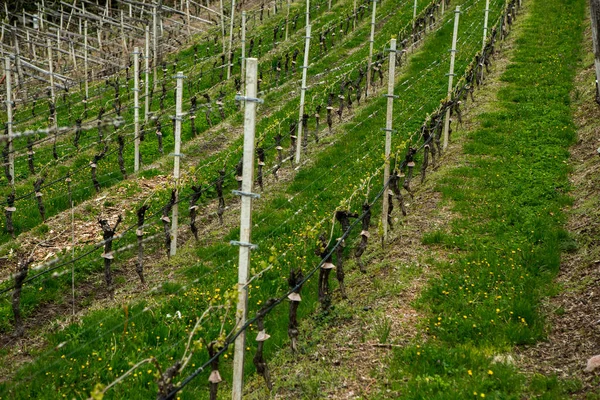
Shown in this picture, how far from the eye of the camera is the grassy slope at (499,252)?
5793mm

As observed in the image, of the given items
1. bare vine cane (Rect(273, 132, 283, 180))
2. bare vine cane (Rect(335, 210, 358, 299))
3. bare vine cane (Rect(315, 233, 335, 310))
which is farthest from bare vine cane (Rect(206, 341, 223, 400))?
bare vine cane (Rect(273, 132, 283, 180))

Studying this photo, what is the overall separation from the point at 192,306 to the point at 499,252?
15.1 feet

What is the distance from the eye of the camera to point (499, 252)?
8.45 meters

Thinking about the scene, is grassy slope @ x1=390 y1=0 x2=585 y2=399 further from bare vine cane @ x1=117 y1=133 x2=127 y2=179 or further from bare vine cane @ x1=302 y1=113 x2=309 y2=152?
bare vine cane @ x1=117 y1=133 x2=127 y2=179

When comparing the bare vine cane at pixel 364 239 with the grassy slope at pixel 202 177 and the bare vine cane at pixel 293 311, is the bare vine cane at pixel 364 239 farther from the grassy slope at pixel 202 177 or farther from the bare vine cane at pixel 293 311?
the grassy slope at pixel 202 177

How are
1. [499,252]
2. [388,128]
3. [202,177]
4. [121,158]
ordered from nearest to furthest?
[499,252]
[388,128]
[202,177]
[121,158]

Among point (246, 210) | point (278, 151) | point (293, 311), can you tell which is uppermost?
point (246, 210)

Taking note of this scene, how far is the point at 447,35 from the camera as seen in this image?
931 inches

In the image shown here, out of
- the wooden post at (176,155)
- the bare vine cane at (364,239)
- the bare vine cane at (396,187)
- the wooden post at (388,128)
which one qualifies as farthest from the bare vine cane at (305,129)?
the bare vine cane at (364,239)

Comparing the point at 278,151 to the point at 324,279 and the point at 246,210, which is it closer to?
the point at 324,279

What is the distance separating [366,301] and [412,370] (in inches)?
66.9

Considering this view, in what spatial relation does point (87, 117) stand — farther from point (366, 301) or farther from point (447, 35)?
point (366, 301)

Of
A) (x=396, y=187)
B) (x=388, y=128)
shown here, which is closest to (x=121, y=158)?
(x=396, y=187)

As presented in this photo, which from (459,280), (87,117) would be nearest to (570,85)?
(459,280)
